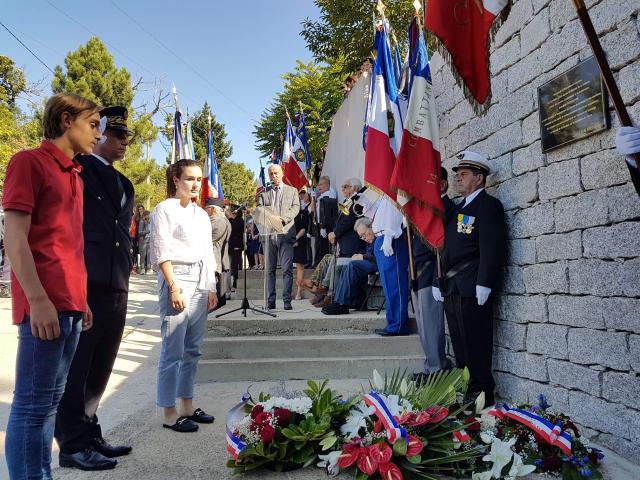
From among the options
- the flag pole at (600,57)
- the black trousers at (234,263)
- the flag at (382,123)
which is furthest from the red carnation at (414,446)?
the black trousers at (234,263)

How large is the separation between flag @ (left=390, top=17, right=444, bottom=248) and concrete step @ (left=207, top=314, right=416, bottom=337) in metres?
1.71

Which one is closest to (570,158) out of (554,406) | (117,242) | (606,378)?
(606,378)

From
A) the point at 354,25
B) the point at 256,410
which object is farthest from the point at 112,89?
the point at 256,410

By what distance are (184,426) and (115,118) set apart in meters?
2.26

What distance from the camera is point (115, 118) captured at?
10.3ft

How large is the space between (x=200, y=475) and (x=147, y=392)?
2.24 metres

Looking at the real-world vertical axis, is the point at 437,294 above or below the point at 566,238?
below

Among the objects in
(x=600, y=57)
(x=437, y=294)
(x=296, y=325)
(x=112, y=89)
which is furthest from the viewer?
(x=112, y=89)

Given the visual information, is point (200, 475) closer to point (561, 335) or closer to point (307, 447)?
point (307, 447)

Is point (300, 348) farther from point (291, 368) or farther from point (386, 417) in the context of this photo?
point (386, 417)

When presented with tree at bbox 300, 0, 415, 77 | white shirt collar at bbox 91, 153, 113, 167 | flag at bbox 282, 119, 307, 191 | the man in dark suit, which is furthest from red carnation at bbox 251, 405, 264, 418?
tree at bbox 300, 0, 415, 77

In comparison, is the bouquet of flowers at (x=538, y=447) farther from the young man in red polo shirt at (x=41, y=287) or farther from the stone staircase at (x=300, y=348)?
the young man in red polo shirt at (x=41, y=287)

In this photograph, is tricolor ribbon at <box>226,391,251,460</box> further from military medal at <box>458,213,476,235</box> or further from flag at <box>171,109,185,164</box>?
flag at <box>171,109,185,164</box>

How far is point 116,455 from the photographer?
3.11 meters
